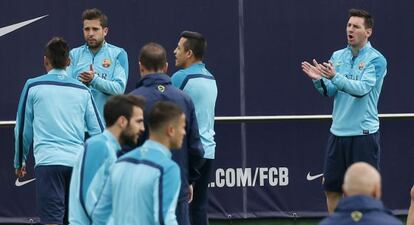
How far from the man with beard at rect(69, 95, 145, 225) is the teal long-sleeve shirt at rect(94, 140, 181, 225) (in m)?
0.33

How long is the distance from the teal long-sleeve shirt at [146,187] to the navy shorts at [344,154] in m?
3.93

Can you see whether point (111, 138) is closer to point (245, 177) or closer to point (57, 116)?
point (57, 116)

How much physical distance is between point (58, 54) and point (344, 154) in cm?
260

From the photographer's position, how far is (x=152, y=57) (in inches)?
347

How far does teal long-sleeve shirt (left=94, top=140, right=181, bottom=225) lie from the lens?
7.07 metres

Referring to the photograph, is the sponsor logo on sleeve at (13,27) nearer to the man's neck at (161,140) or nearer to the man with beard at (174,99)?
the man with beard at (174,99)

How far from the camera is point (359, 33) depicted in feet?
35.4

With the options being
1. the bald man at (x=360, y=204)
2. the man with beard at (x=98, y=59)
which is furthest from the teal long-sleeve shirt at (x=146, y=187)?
the man with beard at (x=98, y=59)

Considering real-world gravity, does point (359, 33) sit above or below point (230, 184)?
above

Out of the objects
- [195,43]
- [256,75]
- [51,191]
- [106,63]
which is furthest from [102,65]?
[256,75]

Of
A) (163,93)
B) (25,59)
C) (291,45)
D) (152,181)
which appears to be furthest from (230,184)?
(152,181)

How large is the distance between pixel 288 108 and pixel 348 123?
154 centimetres

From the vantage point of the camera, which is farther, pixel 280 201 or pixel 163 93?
pixel 280 201

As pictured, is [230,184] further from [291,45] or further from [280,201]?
[291,45]
